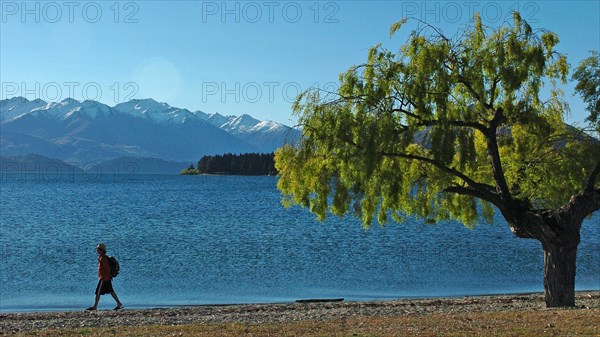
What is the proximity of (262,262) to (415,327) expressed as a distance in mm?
28802

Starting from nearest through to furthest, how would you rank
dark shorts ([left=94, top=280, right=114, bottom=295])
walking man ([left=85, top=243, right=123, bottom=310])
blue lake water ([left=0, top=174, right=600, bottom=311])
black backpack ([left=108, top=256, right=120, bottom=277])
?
black backpack ([left=108, top=256, right=120, bottom=277]) → walking man ([left=85, top=243, right=123, bottom=310]) → dark shorts ([left=94, top=280, right=114, bottom=295]) → blue lake water ([left=0, top=174, right=600, bottom=311])

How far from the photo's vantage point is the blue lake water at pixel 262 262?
35.8 metres

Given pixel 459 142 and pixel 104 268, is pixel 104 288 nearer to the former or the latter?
pixel 104 268

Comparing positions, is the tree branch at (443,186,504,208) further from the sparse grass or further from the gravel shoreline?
the sparse grass

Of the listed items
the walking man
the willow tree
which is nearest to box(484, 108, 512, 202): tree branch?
the willow tree

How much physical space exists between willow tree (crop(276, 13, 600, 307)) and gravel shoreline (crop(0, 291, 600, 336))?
3101 mm

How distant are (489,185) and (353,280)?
16.9 metres

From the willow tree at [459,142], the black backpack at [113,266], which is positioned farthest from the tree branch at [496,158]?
the black backpack at [113,266]

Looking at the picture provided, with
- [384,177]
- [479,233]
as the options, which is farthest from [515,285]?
[479,233]

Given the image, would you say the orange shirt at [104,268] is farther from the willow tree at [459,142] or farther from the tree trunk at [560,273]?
the tree trunk at [560,273]

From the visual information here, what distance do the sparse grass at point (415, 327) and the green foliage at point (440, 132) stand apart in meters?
4.45

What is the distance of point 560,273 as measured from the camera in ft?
75.0

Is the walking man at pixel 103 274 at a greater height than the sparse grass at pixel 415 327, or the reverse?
the walking man at pixel 103 274

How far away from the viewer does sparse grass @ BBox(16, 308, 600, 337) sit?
54.4 feet
